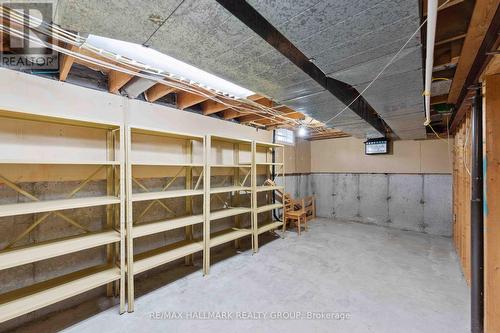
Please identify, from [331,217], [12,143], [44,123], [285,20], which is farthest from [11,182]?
[331,217]

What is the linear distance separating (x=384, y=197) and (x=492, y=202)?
4.13 meters

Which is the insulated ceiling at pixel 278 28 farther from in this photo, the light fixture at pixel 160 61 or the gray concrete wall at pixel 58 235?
the gray concrete wall at pixel 58 235

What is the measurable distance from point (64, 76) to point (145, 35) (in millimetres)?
1503

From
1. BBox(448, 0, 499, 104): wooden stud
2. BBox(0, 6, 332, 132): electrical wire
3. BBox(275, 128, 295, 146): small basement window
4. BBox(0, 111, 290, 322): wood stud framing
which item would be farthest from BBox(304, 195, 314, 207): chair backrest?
BBox(448, 0, 499, 104): wooden stud

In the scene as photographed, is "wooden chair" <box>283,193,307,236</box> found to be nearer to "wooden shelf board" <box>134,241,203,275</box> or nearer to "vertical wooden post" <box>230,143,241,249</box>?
"vertical wooden post" <box>230,143,241,249</box>

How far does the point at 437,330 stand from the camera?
6.59 ft

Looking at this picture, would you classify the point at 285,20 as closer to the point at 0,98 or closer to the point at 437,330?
the point at 0,98

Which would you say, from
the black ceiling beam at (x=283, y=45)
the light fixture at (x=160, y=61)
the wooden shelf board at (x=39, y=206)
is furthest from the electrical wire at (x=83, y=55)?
the wooden shelf board at (x=39, y=206)

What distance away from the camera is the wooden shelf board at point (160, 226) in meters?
2.45

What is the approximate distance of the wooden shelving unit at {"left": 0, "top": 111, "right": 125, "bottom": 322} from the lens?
1780mm

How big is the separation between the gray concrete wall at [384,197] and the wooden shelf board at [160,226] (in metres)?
2.94

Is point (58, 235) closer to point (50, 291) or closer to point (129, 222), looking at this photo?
point (50, 291)

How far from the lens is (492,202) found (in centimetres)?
186

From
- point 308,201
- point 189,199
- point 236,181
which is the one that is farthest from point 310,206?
point 189,199
